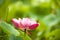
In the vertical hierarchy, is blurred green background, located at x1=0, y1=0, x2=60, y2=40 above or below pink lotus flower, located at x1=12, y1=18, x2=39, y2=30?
above

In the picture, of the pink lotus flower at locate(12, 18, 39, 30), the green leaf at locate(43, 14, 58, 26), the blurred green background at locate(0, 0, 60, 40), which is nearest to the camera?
the pink lotus flower at locate(12, 18, 39, 30)

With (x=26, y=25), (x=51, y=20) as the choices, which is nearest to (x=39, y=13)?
(x=51, y=20)

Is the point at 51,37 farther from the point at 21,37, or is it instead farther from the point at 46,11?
the point at 46,11

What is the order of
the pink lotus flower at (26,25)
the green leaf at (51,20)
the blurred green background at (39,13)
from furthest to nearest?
the green leaf at (51,20), the blurred green background at (39,13), the pink lotus flower at (26,25)

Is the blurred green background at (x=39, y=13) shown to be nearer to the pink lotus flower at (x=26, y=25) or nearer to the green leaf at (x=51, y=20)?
the green leaf at (x=51, y=20)

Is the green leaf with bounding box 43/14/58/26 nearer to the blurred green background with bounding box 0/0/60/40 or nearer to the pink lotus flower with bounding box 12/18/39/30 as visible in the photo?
the blurred green background with bounding box 0/0/60/40

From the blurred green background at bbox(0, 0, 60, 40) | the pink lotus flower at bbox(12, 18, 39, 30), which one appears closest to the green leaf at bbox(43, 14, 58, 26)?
the blurred green background at bbox(0, 0, 60, 40)

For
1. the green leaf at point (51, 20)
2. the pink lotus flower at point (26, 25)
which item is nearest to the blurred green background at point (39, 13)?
the green leaf at point (51, 20)

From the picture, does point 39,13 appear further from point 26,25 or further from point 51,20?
point 26,25
